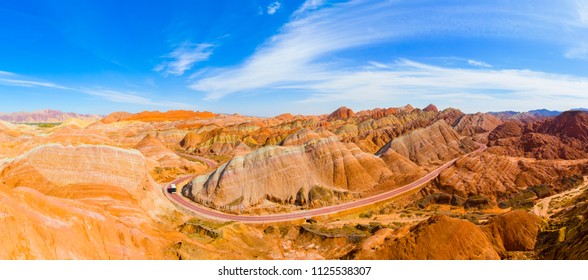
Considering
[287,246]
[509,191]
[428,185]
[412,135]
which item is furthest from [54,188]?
[412,135]

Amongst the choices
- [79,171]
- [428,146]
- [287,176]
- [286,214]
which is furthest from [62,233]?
[428,146]

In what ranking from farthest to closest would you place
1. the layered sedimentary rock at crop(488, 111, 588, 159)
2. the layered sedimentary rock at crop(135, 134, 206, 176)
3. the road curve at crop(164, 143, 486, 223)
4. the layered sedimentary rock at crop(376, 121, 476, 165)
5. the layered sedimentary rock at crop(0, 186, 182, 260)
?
the layered sedimentary rock at crop(488, 111, 588, 159)
the layered sedimentary rock at crop(376, 121, 476, 165)
the layered sedimentary rock at crop(135, 134, 206, 176)
the road curve at crop(164, 143, 486, 223)
the layered sedimentary rock at crop(0, 186, 182, 260)

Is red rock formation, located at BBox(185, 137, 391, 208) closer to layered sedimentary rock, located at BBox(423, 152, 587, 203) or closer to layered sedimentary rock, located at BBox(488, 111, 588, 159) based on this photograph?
layered sedimentary rock, located at BBox(423, 152, 587, 203)

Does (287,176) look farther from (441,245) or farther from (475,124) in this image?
(475,124)

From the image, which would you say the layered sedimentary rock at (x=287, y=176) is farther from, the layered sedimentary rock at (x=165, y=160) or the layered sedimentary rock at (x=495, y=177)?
the layered sedimentary rock at (x=165, y=160)

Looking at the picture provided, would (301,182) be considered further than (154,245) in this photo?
Yes

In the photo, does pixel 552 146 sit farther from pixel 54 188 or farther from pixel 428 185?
pixel 54 188

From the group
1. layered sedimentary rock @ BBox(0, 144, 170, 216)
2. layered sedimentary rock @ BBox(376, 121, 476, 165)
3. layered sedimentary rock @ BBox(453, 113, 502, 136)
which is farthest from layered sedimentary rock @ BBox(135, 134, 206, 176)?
layered sedimentary rock @ BBox(453, 113, 502, 136)

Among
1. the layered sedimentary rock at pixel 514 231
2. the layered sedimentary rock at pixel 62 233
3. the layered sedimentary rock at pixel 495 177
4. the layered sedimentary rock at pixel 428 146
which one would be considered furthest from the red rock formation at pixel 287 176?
the layered sedimentary rock at pixel 514 231

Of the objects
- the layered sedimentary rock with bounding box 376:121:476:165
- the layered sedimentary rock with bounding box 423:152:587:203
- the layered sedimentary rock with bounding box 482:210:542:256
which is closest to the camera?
the layered sedimentary rock with bounding box 482:210:542:256

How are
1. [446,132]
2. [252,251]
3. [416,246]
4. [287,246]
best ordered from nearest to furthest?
[416,246] → [252,251] → [287,246] → [446,132]

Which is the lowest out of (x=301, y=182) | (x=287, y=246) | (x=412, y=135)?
(x=287, y=246)
